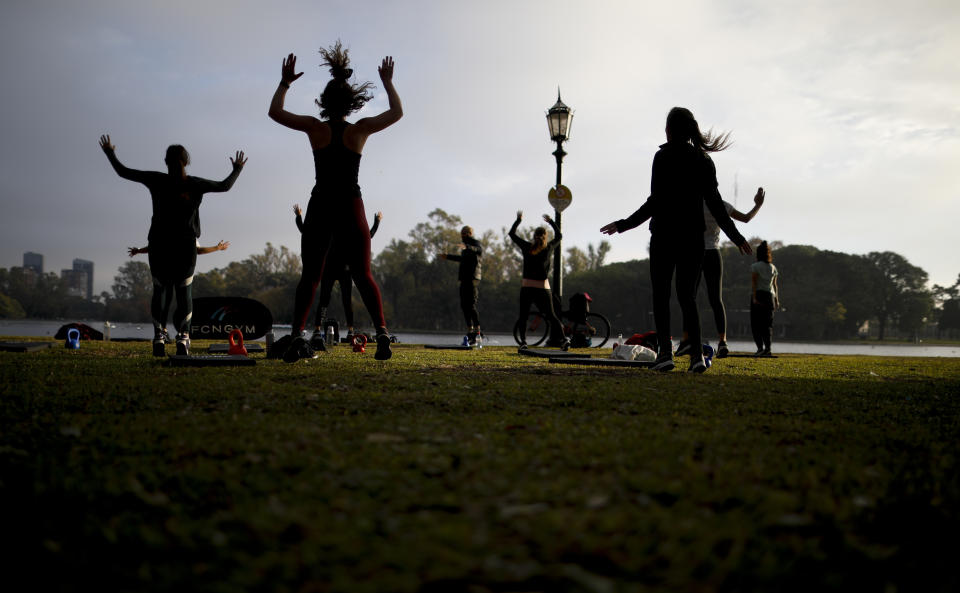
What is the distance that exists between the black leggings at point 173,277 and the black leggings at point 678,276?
18.2 ft

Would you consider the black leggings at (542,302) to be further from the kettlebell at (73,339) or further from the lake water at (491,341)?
the kettlebell at (73,339)

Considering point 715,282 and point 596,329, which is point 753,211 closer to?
point 715,282

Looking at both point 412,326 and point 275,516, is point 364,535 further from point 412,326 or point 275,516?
point 412,326

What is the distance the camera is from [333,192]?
20.4 feet

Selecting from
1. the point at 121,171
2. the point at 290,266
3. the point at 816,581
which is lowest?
the point at 816,581

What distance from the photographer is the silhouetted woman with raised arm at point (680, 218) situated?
21.6ft

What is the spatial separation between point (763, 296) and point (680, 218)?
7.13 meters

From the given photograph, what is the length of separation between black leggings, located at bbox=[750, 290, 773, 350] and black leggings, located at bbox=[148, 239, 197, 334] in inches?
411

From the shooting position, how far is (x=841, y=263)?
84.6m

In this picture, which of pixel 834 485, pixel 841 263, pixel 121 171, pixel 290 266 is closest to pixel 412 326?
pixel 290 266

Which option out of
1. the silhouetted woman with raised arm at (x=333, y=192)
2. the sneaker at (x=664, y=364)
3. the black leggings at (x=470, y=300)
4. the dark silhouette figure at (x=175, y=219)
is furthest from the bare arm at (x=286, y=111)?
the black leggings at (x=470, y=300)

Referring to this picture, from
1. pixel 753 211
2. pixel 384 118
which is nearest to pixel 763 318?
pixel 753 211

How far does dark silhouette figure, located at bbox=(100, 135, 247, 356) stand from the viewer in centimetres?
738

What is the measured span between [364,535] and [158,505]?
690 mm
